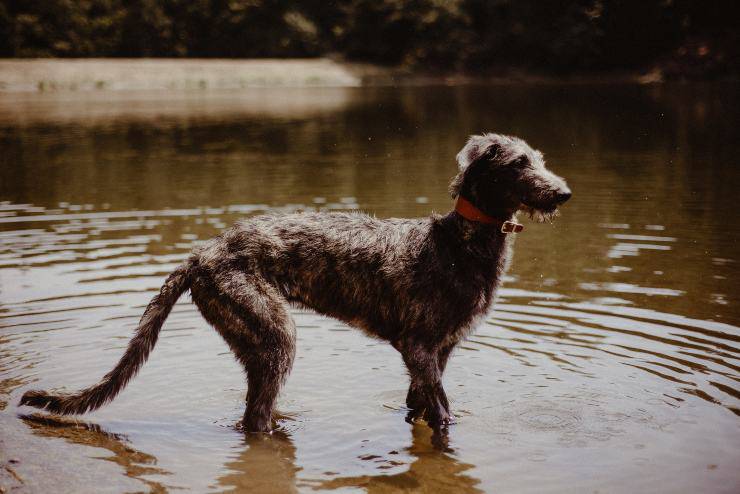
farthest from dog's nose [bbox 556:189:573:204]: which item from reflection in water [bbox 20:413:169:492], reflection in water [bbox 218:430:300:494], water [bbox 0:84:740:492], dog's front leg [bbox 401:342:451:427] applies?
reflection in water [bbox 20:413:169:492]

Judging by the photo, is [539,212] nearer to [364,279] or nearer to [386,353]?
[364,279]

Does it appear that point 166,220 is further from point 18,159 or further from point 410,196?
point 18,159

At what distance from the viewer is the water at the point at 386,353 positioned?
18.3ft

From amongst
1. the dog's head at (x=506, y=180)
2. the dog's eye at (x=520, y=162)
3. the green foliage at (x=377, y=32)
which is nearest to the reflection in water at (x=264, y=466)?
the dog's head at (x=506, y=180)

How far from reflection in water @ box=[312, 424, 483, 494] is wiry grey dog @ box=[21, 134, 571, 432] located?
1.44ft

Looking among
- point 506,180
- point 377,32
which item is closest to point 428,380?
point 506,180

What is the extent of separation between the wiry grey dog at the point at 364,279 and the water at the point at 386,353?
48 centimetres

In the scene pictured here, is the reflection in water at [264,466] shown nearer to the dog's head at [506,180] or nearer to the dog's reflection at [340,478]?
the dog's reflection at [340,478]

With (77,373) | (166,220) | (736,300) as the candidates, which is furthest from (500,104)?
(77,373)

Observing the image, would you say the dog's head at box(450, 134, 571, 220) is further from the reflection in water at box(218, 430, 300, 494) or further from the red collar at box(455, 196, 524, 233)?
the reflection in water at box(218, 430, 300, 494)

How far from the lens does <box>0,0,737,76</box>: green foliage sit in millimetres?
46188

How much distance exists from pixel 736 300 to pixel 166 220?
8.87 metres

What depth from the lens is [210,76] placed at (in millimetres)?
61531

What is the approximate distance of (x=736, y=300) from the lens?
9.05m
